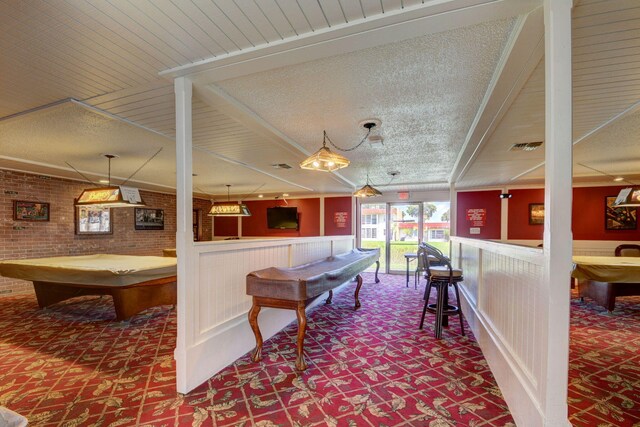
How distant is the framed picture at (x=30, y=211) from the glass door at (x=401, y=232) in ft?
25.8

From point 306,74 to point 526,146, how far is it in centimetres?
341

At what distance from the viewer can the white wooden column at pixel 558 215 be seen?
1.37 meters

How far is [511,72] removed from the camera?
80.5 inches

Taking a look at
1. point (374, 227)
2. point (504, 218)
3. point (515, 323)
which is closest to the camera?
point (515, 323)

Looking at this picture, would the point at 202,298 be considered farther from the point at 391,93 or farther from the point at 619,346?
the point at 619,346

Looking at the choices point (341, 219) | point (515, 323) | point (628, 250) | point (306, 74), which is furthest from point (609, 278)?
point (341, 219)

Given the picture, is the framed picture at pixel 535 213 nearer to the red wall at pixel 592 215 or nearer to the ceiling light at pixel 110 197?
the red wall at pixel 592 215

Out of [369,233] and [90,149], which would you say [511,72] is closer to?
[90,149]

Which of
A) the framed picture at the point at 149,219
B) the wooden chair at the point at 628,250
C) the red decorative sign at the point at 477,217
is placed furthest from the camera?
the framed picture at the point at 149,219

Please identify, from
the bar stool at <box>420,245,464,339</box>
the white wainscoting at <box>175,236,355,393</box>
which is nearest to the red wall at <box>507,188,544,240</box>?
the bar stool at <box>420,245,464,339</box>

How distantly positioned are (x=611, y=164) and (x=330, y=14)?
20.1ft

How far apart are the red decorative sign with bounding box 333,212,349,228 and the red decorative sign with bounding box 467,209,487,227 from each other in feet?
11.0

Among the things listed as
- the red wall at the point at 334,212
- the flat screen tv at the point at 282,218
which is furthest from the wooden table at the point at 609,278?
the flat screen tv at the point at 282,218

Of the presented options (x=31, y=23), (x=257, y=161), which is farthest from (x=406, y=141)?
(x=31, y=23)
